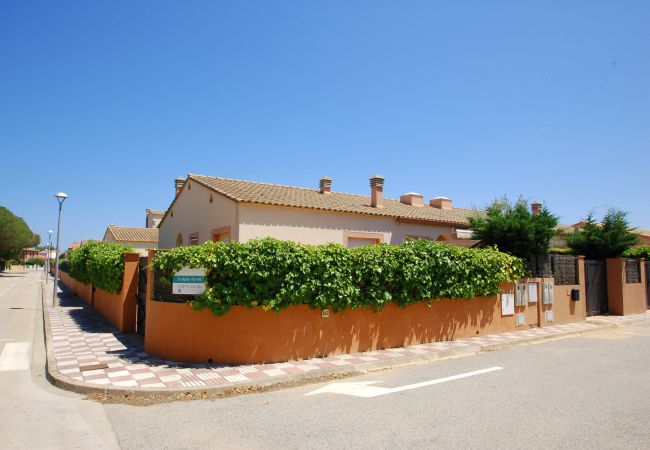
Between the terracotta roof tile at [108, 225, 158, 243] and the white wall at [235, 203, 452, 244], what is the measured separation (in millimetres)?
26748

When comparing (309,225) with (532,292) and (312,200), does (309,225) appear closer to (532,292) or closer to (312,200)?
(312,200)

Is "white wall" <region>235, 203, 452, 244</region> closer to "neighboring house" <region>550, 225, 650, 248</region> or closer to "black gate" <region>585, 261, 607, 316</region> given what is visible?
"neighboring house" <region>550, 225, 650, 248</region>

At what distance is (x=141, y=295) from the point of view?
37.8 ft

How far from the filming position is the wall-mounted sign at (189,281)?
314 inches

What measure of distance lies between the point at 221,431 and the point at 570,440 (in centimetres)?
382

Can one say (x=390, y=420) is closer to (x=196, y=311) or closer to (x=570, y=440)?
(x=570, y=440)

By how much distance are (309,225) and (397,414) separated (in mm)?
12773

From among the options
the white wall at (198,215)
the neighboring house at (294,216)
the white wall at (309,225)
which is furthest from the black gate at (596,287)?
the white wall at (198,215)

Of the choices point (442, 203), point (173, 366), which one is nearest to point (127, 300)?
point (173, 366)

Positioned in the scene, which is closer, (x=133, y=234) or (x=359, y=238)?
(x=359, y=238)

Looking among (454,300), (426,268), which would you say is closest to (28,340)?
(426,268)

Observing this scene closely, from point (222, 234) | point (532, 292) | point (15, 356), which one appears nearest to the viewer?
point (15, 356)

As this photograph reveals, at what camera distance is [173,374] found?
24.1ft

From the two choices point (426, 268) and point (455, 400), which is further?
point (426, 268)
